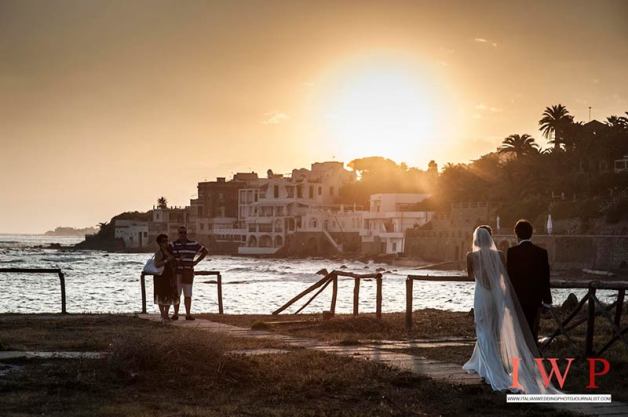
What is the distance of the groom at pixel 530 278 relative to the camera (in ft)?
34.9

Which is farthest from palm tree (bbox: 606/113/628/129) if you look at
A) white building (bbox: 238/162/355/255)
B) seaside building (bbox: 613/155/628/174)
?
white building (bbox: 238/162/355/255)

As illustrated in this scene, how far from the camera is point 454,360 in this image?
11.9m

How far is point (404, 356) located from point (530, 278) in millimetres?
2470

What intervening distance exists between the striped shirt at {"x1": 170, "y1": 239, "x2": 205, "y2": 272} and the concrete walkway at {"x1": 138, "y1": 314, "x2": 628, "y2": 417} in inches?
44.3

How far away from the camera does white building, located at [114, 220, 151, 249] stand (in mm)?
167500

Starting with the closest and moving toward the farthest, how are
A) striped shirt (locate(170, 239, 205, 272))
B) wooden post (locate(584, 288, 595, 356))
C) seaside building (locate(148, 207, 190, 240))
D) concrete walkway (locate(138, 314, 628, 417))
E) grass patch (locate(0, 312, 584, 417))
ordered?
grass patch (locate(0, 312, 584, 417)), concrete walkway (locate(138, 314, 628, 417)), wooden post (locate(584, 288, 595, 356)), striped shirt (locate(170, 239, 205, 272)), seaside building (locate(148, 207, 190, 240))

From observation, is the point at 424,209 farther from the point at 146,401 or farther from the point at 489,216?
the point at 146,401

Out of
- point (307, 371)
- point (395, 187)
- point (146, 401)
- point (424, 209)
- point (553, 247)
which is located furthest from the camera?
point (395, 187)

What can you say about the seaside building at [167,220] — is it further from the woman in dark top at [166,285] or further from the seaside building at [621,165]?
the woman in dark top at [166,285]

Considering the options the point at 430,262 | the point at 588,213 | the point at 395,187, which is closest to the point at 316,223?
the point at 395,187

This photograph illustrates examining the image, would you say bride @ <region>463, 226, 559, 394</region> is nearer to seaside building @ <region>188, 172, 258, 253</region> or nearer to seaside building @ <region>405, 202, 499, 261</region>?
seaside building @ <region>405, 202, 499, 261</region>

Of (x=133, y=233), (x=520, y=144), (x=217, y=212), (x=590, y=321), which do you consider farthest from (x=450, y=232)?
(x=133, y=233)

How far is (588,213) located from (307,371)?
71.8 meters

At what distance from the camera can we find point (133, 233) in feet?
561
